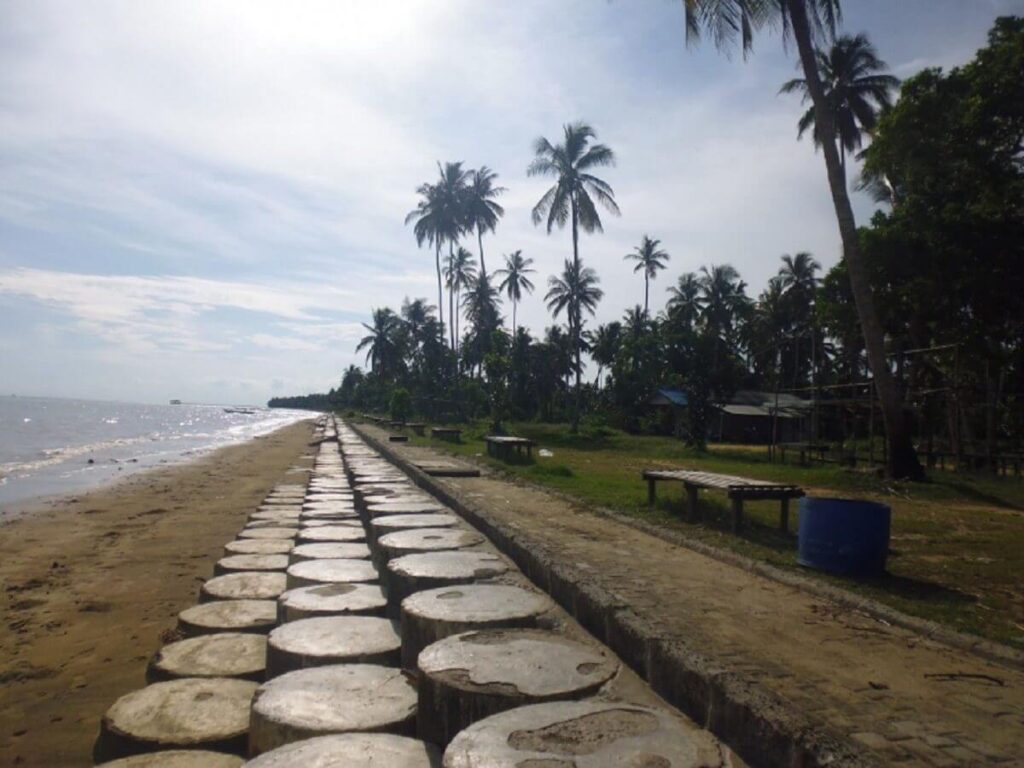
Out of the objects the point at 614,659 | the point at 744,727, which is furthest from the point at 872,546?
the point at 744,727

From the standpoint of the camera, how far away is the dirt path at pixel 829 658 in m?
2.82

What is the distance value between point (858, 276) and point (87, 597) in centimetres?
1259

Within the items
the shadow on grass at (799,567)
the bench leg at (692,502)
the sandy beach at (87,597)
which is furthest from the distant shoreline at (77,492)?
the shadow on grass at (799,567)

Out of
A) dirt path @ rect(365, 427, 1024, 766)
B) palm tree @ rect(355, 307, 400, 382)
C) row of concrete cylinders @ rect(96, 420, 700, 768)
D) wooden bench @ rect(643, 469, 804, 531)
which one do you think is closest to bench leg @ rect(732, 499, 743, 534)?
wooden bench @ rect(643, 469, 804, 531)

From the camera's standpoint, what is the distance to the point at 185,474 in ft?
72.4

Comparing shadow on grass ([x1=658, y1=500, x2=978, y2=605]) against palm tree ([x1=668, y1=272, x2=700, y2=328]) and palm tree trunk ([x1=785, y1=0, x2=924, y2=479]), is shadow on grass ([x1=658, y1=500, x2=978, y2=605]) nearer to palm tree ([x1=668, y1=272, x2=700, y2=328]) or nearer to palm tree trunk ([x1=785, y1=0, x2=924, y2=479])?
palm tree trunk ([x1=785, y1=0, x2=924, y2=479])

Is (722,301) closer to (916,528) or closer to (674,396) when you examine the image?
(674,396)

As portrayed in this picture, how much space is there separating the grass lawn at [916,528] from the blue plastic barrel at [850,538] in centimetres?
15

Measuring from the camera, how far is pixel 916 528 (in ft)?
28.3

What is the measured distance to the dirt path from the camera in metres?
2.82

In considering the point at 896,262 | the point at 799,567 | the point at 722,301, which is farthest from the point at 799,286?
the point at 799,567

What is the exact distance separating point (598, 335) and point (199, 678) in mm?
52352

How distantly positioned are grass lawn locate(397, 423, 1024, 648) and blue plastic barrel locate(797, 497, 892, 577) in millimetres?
154

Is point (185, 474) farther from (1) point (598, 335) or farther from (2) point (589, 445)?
(1) point (598, 335)
